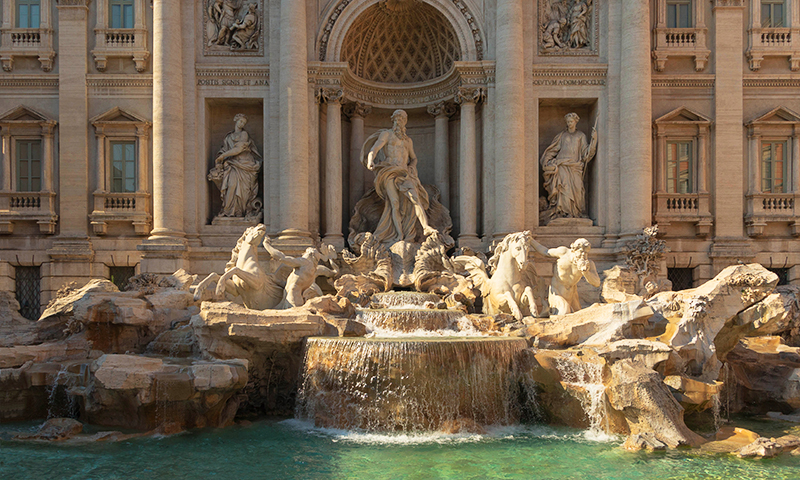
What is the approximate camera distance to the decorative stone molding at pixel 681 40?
680 inches

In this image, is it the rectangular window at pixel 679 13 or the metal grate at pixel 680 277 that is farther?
the rectangular window at pixel 679 13

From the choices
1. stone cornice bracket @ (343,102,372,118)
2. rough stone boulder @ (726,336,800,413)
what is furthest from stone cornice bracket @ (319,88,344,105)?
rough stone boulder @ (726,336,800,413)

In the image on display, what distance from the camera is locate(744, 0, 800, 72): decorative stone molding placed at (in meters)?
17.5

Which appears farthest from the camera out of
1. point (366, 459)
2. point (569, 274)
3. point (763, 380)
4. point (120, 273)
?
point (120, 273)

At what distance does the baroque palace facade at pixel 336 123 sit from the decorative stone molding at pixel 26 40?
5 cm

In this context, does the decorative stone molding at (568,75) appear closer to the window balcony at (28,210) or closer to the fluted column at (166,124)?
the fluted column at (166,124)

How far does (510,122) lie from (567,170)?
2.16 meters

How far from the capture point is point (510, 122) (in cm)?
1656

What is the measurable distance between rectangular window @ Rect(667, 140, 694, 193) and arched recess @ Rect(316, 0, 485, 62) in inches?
238

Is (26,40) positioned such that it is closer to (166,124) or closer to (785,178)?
(166,124)

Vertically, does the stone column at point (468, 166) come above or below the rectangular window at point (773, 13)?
below

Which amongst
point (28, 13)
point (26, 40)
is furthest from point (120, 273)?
point (28, 13)

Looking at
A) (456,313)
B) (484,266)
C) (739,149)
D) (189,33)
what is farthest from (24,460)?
(739,149)

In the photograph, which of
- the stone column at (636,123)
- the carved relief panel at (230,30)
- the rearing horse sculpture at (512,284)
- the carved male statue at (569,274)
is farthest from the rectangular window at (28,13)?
the stone column at (636,123)
